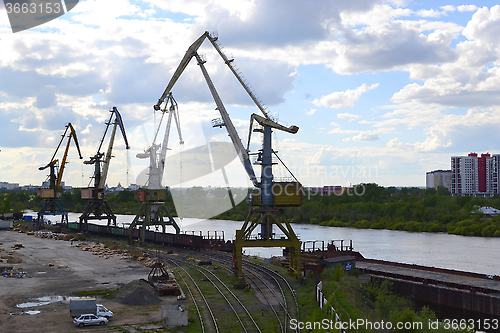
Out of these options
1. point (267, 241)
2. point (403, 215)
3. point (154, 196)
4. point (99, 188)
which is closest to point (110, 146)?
point (99, 188)

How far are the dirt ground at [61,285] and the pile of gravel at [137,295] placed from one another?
2.34 feet

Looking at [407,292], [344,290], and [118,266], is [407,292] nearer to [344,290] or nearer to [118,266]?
[344,290]

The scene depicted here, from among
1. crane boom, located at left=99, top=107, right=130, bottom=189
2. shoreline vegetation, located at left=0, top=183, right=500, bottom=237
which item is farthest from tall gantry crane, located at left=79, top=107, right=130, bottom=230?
shoreline vegetation, located at left=0, top=183, right=500, bottom=237

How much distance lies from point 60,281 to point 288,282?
21.8 m

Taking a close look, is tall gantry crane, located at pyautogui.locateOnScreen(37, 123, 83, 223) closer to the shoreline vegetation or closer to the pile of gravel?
the shoreline vegetation

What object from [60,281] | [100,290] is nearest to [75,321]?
[100,290]

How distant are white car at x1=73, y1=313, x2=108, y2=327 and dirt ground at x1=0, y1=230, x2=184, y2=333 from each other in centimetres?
35

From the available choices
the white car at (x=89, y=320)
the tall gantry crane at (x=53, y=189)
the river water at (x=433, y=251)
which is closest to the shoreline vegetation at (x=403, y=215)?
the river water at (x=433, y=251)

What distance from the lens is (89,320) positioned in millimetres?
29281

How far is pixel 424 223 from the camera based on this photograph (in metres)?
120

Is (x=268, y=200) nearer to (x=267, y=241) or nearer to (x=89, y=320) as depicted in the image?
(x=267, y=241)

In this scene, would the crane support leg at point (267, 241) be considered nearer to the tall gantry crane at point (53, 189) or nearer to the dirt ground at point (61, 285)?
the dirt ground at point (61, 285)

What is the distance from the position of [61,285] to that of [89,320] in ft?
51.7

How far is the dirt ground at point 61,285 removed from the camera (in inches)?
1160
